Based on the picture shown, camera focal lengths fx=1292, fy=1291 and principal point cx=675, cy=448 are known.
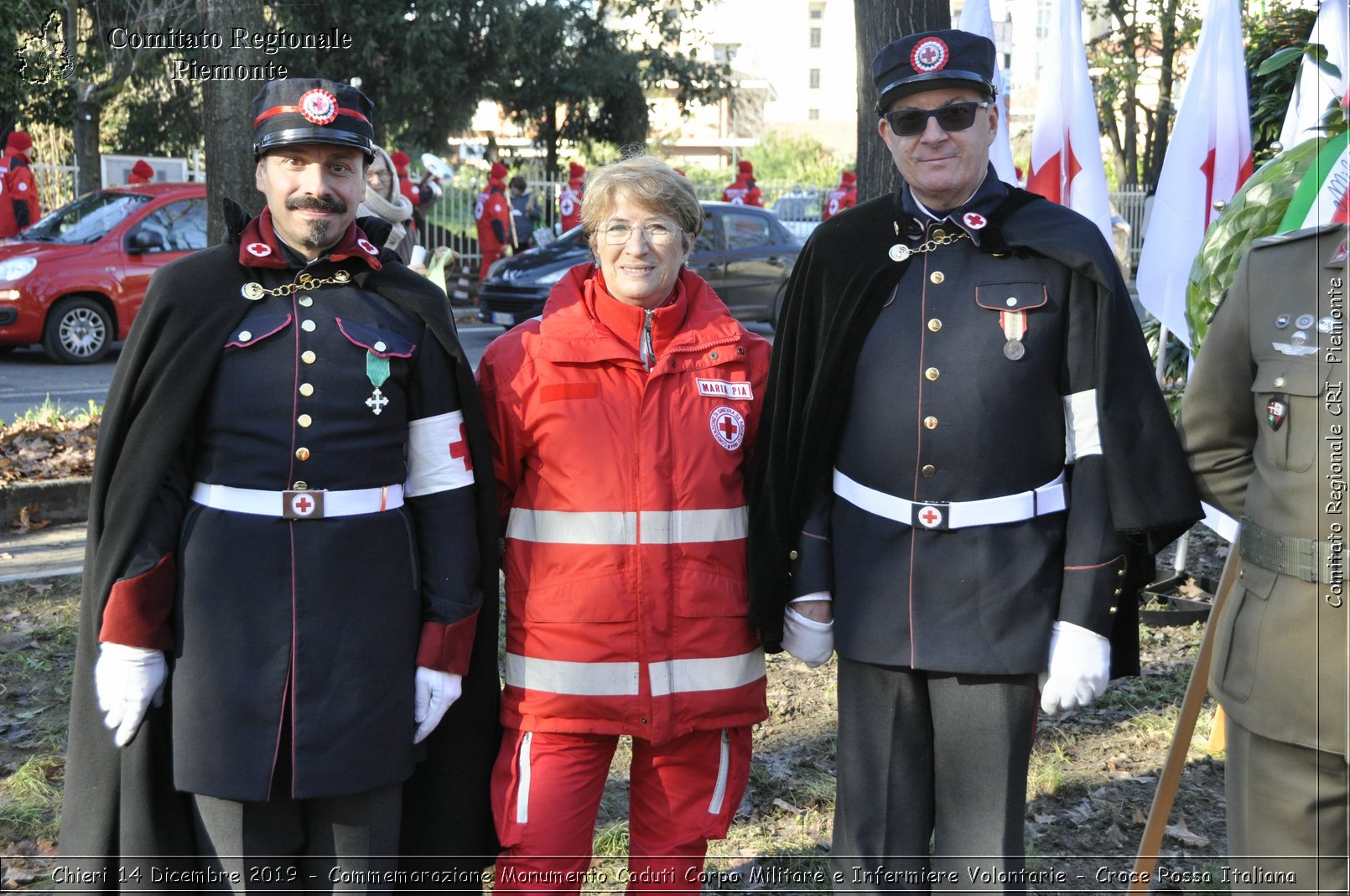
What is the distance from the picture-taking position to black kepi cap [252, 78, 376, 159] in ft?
9.21

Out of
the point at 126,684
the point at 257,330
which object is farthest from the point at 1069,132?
the point at 126,684

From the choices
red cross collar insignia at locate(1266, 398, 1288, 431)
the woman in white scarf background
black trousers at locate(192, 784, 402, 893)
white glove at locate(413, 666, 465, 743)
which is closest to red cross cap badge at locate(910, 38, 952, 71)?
red cross collar insignia at locate(1266, 398, 1288, 431)

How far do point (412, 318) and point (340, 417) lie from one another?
304 mm

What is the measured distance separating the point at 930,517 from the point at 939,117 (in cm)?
91

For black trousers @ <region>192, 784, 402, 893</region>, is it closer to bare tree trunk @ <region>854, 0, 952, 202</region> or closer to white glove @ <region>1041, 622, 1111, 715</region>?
white glove @ <region>1041, 622, 1111, 715</region>

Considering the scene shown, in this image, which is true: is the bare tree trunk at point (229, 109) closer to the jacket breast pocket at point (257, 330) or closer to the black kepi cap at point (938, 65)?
the jacket breast pocket at point (257, 330)

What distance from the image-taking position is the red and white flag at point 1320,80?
430 centimetres

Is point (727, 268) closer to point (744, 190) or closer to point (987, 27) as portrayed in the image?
point (744, 190)

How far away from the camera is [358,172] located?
9.65 feet

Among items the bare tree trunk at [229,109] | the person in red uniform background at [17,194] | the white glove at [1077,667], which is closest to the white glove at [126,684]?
the white glove at [1077,667]

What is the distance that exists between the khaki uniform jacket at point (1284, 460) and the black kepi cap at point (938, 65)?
722mm

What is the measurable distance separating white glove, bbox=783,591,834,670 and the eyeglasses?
0.94 metres

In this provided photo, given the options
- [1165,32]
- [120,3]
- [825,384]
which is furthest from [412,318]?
[1165,32]

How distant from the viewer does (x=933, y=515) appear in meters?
2.93
